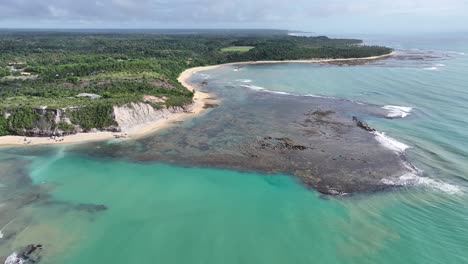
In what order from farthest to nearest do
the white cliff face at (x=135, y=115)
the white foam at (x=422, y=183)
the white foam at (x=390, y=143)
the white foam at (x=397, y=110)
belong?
the white foam at (x=397, y=110) → the white cliff face at (x=135, y=115) → the white foam at (x=390, y=143) → the white foam at (x=422, y=183)

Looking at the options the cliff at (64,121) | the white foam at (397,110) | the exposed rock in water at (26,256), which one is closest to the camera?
the exposed rock in water at (26,256)

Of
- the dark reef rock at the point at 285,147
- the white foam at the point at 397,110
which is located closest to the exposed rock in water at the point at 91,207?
the dark reef rock at the point at 285,147

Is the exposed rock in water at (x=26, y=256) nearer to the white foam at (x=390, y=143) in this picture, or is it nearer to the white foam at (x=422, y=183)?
the white foam at (x=422, y=183)

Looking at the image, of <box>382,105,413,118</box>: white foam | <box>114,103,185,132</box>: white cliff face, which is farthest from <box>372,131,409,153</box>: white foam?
<box>114,103,185,132</box>: white cliff face

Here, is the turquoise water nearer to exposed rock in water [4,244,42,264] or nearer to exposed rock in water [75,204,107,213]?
exposed rock in water [75,204,107,213]

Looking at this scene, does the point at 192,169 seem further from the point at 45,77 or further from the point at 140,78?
the point at 45,77

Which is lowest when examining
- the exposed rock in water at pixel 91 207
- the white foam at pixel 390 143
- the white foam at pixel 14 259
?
the white foam at pixel 14 259
